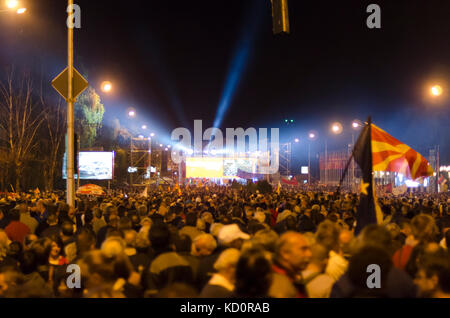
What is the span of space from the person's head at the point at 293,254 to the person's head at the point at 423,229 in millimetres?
2305

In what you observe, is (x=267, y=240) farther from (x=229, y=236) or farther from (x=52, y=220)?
(x=52, y=220)

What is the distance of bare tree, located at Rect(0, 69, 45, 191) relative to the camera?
1105 inches

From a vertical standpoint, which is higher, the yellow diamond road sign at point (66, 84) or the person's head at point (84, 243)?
the yellow diamond road sign at point (66, 84)

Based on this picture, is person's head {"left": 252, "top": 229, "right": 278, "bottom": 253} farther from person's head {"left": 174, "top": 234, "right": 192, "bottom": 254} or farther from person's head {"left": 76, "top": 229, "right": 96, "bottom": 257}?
person's head {"left": 76, "top": 229, "right": 96, "bottom": 257}

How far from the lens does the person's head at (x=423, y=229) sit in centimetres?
573

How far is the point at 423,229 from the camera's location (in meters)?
5.76

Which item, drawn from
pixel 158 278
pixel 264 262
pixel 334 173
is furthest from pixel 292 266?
pixel 334 173

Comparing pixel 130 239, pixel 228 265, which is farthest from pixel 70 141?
pixel 228 265

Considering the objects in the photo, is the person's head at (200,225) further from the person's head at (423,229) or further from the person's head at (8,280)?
the person's head at (8,280)

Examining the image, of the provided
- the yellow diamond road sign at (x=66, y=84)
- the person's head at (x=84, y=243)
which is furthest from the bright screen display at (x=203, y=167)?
the person's head at (x=84, y=243)

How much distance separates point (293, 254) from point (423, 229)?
2.53 m

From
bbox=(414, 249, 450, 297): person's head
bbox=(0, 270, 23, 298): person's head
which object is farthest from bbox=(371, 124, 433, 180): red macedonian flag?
bbox=(0, 270, 23, 298): person's head

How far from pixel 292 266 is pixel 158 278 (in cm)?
154
